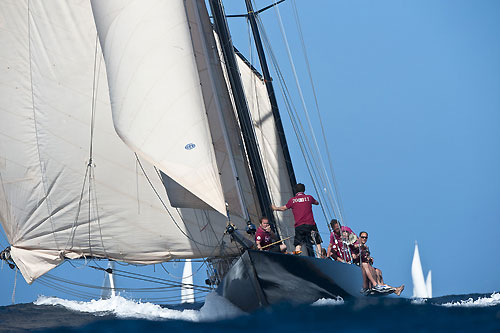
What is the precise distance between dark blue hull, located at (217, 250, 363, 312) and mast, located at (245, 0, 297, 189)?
16.2 feet

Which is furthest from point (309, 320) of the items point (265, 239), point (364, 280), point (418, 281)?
point (418, 281)

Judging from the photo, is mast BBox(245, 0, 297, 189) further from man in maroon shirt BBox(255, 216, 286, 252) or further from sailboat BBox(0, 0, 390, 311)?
man in maroon shirt BBox(255, 216, 286, 252)

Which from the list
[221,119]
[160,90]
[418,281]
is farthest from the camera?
[418,281]

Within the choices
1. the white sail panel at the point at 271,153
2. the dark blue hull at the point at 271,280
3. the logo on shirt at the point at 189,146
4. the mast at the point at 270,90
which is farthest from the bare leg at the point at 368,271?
the logo on shirt at the point at 189,146

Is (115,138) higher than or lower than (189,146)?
higher

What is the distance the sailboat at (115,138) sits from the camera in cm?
1183

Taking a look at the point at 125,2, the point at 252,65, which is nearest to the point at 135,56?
the point at 125,2

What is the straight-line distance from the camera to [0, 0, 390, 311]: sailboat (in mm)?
11828

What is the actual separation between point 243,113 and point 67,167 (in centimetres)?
308

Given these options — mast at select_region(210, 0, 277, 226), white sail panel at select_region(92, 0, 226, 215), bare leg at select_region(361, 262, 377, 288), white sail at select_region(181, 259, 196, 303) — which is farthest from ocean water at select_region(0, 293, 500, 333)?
mast at select_region(210, 0, 277, 226)

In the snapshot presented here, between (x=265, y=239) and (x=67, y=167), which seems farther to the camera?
(x=67, y=167)

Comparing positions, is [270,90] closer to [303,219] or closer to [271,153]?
[271,153]

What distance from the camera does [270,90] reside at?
53.9ft

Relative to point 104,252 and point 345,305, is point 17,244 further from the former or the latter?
point 345,305
